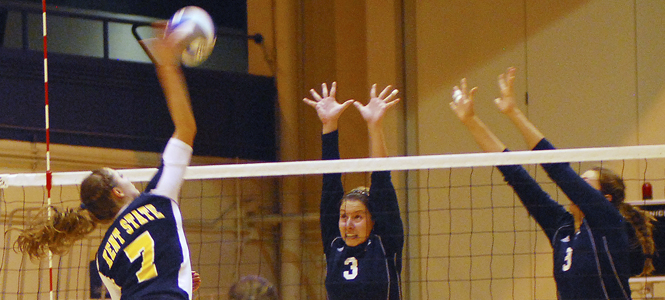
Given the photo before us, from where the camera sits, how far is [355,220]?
13.9 feet

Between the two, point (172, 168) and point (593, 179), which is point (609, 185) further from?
point (172, 168)

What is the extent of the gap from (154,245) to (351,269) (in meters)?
1.31

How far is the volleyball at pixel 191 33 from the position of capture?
327cm

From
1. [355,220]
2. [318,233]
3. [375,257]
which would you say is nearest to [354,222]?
[355,220]

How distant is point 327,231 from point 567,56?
4069mm

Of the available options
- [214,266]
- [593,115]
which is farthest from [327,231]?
[214,266]

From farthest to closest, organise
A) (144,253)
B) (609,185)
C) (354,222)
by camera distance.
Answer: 1. (354,222)
2. (609,185)
3. (144,253)

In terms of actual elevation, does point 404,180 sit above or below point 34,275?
above

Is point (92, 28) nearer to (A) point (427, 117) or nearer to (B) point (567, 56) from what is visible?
(A) point (427, 117)

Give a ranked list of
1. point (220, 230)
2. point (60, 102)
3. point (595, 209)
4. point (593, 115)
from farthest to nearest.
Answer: point (220, 230) → point (60, 102) → point (593, 115) → point (595, 209)

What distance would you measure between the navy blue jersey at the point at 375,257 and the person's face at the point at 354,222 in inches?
1.2

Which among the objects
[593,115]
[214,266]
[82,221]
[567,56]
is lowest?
[214,266]

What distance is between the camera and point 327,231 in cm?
441

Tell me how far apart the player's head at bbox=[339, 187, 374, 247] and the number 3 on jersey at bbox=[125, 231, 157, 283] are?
1.37m
